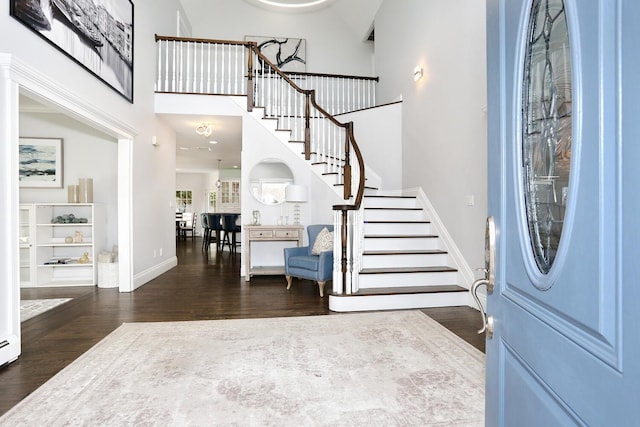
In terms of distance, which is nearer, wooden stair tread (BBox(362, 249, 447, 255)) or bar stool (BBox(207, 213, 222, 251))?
wooden stair tread (BBox(362, 249, 447, 255))

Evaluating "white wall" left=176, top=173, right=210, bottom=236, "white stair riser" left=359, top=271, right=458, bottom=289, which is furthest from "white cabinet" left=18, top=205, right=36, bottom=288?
"white wall" left=176, top=173, right=210, bottom=236

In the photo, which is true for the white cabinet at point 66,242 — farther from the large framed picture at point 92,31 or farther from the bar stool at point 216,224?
the bar stool at point 216,224

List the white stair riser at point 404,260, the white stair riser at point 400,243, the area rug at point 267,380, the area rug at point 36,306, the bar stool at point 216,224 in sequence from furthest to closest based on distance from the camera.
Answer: the bar stool at point 216,224, the white stair riser at point 400,243, the white stair riser at point 404,260, the area rug at point 36,306, the area rug at point 267,380

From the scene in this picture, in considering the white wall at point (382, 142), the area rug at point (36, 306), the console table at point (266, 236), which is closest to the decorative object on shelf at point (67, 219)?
the area rug at point (36, 306)

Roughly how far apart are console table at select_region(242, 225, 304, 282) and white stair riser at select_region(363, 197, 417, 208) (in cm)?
121

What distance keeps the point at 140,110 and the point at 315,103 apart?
2.63m

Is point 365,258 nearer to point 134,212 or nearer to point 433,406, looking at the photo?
point 433,406

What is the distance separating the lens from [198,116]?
225 inches

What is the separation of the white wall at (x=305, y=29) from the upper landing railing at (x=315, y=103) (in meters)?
1.13

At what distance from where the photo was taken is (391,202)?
5.36 m

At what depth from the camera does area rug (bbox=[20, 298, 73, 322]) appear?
3.49 metres

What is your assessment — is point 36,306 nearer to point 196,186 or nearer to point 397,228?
point 397,228

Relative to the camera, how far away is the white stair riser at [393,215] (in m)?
A: 5.00

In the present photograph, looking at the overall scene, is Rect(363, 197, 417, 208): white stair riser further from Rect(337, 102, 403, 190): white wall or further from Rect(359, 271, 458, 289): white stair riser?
Rect(359, 271, 458, 289): white stair riser
